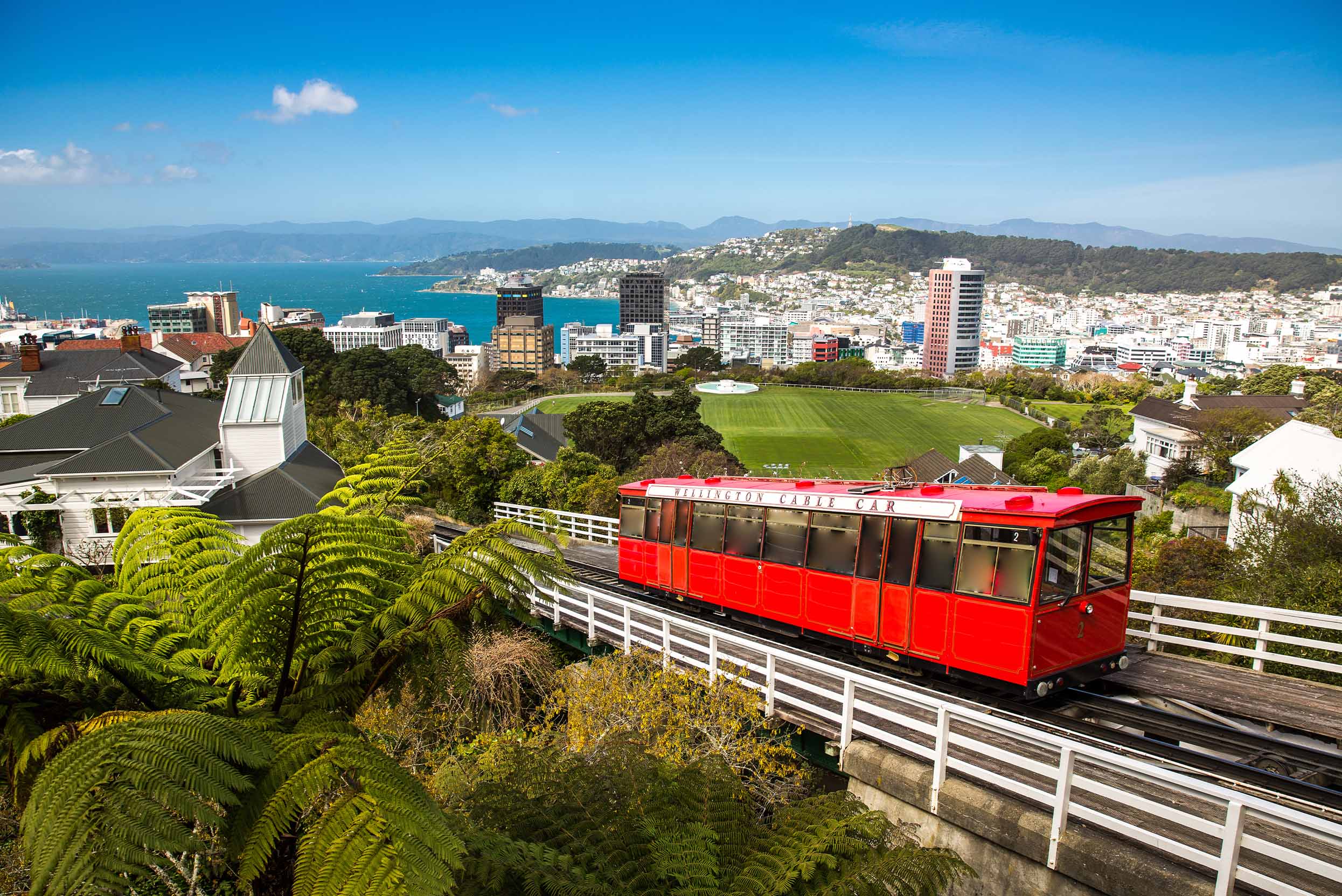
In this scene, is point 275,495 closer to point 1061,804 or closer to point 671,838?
point 671,838

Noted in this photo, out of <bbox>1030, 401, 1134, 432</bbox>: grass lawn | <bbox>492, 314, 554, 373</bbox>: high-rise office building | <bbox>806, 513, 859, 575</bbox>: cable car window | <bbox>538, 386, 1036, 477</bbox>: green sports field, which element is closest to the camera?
<bbox>806, 513, 859, 575</bbox>: cable car window

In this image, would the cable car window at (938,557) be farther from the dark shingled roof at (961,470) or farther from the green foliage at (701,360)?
the green foliage at (701,360)

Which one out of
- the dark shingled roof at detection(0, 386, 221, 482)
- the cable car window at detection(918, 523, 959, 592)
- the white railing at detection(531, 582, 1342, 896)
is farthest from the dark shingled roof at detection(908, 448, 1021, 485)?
the white railing at detection(531, 582, 1342, 896)

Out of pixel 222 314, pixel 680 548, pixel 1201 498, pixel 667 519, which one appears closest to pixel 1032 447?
pixel 1201 498

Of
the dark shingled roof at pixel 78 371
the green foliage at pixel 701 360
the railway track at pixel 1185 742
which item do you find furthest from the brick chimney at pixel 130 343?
the green foliage at pixel 701 360

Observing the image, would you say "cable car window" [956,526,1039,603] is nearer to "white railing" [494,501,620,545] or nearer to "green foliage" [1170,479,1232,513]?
"white railing" [494,501,620,545]

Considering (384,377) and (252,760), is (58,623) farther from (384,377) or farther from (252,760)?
(384,377)
